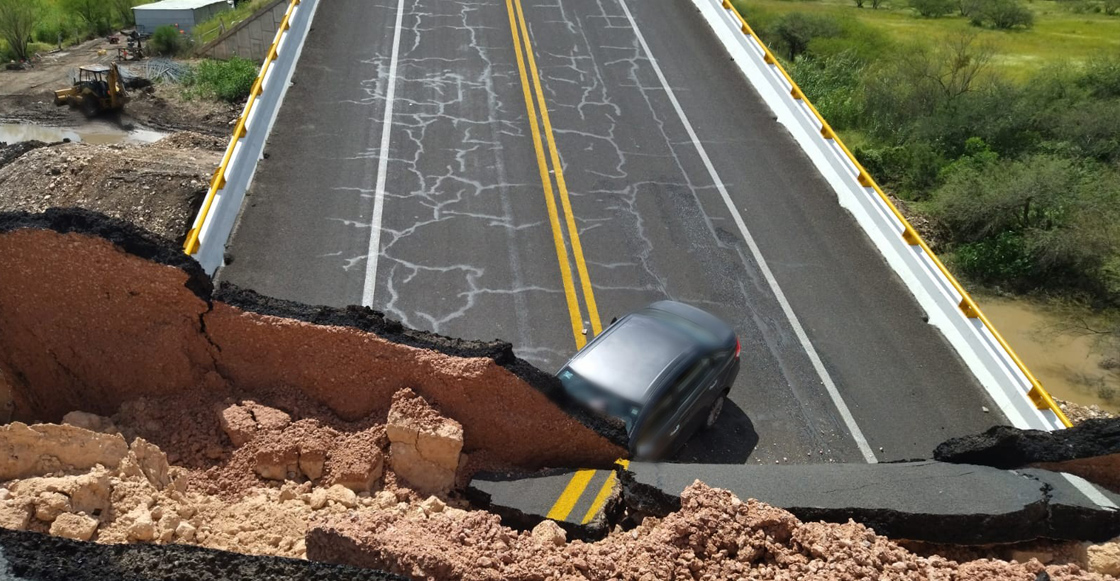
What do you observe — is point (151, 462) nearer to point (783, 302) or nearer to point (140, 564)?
point (140, 564)

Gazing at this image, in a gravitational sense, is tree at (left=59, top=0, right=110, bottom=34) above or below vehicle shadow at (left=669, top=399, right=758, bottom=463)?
above

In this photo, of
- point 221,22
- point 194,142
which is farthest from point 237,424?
point 221,22

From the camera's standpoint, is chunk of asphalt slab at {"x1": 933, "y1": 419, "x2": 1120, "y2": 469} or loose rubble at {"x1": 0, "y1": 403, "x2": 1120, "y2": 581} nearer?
loose rubble at {"x1": 0, "y1": 403, "x2": 1120, "y2": 581}

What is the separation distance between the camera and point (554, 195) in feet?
49.0

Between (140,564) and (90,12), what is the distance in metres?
45.1

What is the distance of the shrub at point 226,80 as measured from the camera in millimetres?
29078

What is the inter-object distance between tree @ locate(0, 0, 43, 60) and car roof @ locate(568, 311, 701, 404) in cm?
3657

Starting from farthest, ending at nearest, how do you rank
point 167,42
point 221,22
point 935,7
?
point 935,7 → point 221,22 → point 167,42

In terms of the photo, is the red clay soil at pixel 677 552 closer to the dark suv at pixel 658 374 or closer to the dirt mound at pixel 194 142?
the dark suv at pixel 658 374

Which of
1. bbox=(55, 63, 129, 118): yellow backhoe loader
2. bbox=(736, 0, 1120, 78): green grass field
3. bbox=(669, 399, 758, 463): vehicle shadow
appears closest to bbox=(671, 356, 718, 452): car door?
bbox=(669, 399, 758, 463): vehicle shadow

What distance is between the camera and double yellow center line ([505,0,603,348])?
12.1 meters

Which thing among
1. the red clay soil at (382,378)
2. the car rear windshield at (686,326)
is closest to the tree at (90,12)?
the car rear windshield at (686,326)

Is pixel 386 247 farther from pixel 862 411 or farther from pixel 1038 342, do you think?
pixel 1038 342

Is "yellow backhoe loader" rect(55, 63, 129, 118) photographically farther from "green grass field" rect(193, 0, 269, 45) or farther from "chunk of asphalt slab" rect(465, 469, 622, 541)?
"chunk of asphalt slab" rect(465, 469, 622, 541)
